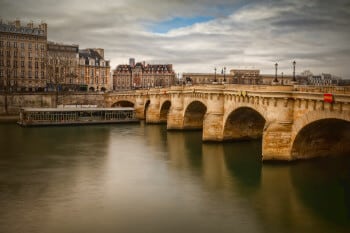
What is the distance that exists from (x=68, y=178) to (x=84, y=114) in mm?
44545

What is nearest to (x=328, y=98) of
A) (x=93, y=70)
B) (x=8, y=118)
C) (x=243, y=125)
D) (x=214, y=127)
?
(x=243, y=125)

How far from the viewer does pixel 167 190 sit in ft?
102

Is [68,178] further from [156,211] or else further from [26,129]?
[26,129]

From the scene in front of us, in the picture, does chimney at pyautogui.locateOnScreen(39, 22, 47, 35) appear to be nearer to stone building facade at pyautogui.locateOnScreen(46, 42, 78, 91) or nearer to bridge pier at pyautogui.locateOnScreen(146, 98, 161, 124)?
stone building facade at pyautogui.locateOnScreen(46, 42, 78, 91)

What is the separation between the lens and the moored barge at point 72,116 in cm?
7238

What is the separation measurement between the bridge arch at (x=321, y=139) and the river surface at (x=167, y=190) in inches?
36.0

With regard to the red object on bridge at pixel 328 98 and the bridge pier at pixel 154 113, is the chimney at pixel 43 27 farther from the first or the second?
the red object on bridge at pixel 328 98

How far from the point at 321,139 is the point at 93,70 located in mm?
99411

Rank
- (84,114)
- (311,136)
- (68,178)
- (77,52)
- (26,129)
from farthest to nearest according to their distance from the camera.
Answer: (77,52)
(84,114)
(26,129)
(311,136)
(68,178)

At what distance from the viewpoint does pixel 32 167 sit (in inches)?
1497

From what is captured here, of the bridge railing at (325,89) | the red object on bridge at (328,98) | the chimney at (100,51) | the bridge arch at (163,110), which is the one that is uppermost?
the chimney at (100,51)

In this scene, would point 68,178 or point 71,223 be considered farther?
point 68,178

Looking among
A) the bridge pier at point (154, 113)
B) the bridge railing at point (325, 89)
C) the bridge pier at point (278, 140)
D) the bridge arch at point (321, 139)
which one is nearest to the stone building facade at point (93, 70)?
the bridge pier at point (154, 113)

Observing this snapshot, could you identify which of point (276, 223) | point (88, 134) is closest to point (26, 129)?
point (88, 134)
